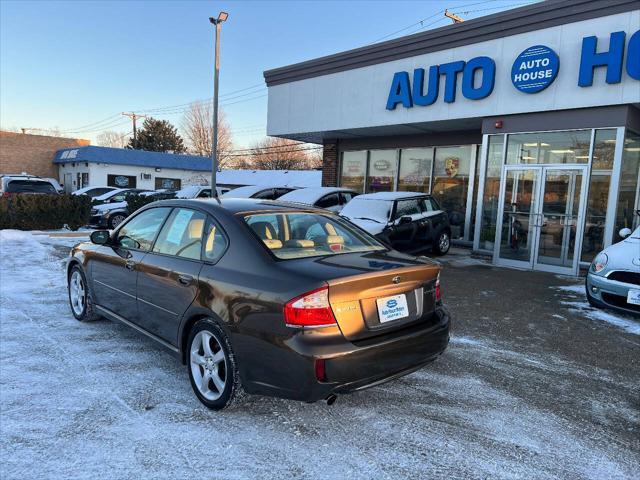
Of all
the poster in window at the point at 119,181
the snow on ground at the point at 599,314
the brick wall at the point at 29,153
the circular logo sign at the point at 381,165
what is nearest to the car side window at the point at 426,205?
the circular logo sign at the point at 381,165

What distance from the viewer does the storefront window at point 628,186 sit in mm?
9141

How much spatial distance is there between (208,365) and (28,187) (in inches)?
617

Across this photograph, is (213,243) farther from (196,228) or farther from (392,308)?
(392,308)

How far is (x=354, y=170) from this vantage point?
15.6 metres

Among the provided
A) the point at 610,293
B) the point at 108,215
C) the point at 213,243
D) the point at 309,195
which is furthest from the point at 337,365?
the point at 108,215

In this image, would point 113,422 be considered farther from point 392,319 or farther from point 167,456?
point 392,319

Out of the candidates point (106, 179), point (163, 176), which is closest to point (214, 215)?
point (106, 179)

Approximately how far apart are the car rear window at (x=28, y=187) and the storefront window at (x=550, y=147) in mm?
14406

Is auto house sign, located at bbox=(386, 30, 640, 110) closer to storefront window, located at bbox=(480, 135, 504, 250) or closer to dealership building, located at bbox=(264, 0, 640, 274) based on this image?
dealership building, located at bbox=(264, 0, 640, 274)

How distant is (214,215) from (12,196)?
12.3 m

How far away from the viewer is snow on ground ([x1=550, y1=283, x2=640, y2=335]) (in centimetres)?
575

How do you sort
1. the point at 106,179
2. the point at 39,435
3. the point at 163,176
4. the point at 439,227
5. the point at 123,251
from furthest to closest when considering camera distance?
the point at 163,176 < the point at 106,179 < the point at 439,227 < the point at 123,251 < the point at 39,435

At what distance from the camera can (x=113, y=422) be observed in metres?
3.13

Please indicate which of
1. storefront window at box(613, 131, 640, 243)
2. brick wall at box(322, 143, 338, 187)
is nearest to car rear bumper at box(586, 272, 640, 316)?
storefront window at box(613, 131, 640, 243)
